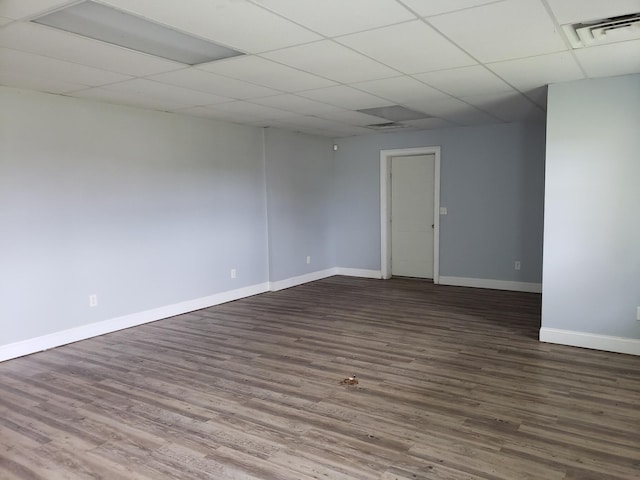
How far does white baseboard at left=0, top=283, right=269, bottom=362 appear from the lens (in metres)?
4.12

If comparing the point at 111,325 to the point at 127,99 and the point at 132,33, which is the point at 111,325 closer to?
the point at 127,99

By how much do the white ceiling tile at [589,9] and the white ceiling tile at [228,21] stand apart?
4.44 ft

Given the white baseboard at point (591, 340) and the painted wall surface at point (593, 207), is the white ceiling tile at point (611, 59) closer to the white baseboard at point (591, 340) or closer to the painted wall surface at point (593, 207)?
the painted wall surface at point (593, 207)

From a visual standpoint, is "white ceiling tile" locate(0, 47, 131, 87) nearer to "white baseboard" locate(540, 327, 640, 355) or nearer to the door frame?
"white baseboard" locate(540, 327, 640, 355)

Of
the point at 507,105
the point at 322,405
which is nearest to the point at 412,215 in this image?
the point at 507,105

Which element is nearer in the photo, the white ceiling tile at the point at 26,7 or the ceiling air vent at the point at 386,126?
the white ceiling tile at the point at 26,7

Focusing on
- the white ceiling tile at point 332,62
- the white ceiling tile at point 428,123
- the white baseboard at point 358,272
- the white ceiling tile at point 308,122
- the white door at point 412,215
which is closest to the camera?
the white ceiling tile at point 332,62

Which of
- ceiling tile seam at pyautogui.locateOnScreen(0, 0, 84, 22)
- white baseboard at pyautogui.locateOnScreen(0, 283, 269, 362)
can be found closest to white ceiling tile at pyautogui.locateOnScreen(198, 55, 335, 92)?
ceiling tile seam at pyautogui.locateOnScreen(0, 0, 84, 22)

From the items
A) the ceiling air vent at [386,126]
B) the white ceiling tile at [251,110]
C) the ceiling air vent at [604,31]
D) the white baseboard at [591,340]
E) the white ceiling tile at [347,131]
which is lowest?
the white baseboard at [591,340]

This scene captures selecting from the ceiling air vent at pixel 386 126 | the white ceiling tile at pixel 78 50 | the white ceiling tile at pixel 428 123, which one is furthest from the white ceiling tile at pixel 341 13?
the ceiling air vent at pixel 386 126

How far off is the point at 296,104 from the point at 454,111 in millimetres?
1965

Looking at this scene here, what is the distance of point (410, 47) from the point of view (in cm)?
307

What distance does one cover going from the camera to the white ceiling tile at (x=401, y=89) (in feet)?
13.2

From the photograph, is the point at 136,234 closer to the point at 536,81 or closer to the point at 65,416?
the point at 65,416
